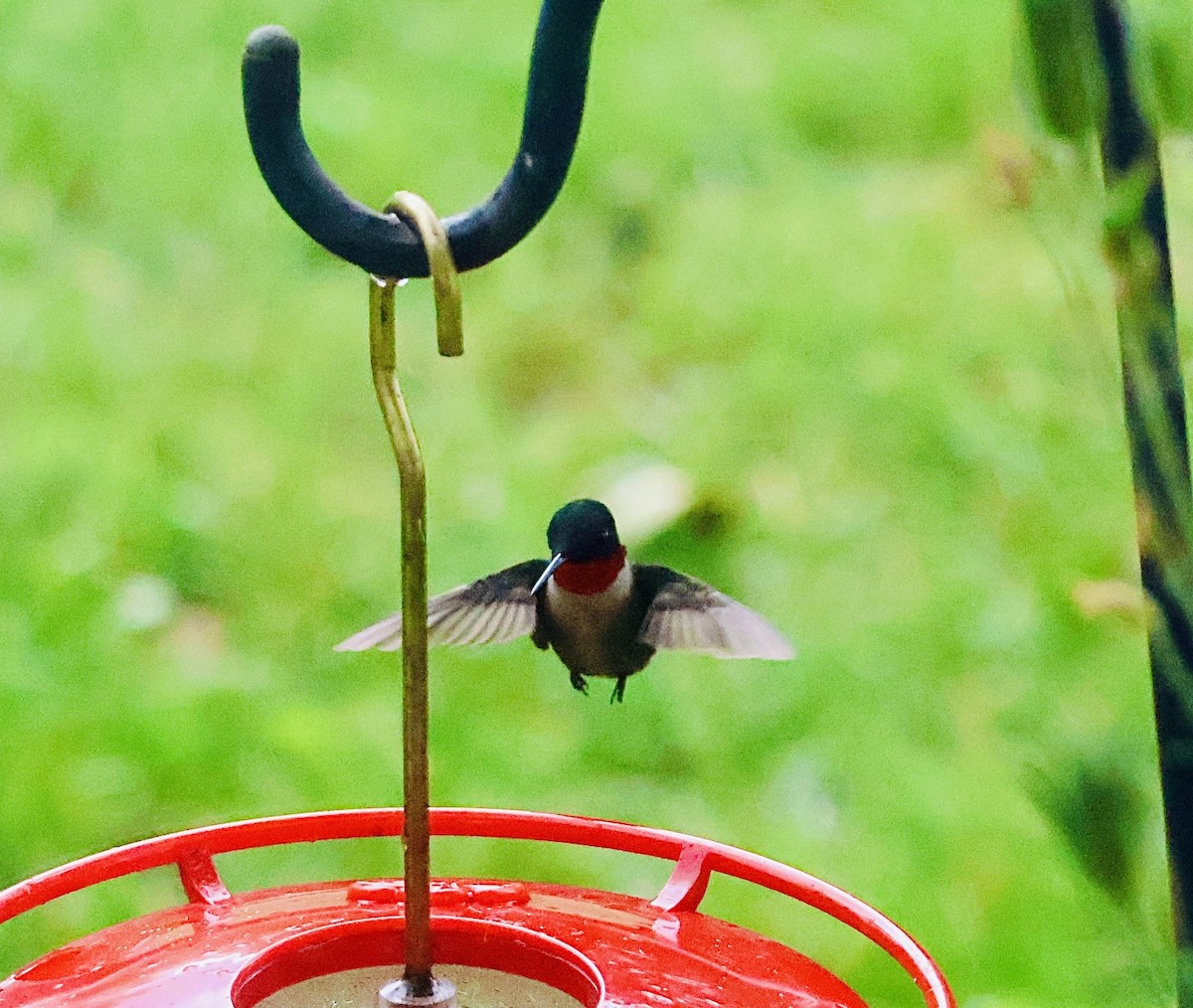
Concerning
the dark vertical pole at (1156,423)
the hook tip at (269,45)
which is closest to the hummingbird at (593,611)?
the dark vertical pole at (1156,423)

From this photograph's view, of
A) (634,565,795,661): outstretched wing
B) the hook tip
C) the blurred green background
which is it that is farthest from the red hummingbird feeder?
the blurred green background

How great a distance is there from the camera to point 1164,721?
2.79ft

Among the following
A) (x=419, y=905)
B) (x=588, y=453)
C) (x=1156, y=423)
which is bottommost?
(x=588, y=453)

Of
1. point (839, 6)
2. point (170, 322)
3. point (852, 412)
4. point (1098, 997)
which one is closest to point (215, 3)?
point (170, 322)

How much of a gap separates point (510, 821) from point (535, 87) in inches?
18.0

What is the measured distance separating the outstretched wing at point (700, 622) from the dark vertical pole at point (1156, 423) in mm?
270

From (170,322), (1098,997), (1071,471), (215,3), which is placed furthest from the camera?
(215,3)

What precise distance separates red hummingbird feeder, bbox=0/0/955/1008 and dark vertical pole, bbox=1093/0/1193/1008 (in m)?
0.14

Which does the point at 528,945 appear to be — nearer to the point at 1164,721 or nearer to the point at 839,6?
the point at 1164,721

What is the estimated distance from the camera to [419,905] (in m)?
0.83

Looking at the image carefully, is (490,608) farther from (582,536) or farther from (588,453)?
(588,453)

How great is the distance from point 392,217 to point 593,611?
52 centimetres

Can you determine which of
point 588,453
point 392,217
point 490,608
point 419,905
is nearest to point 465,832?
point 490,608

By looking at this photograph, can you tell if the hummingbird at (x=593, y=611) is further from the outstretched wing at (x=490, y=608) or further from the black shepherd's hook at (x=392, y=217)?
the black shepherd's hook at (x=392, y=217)
